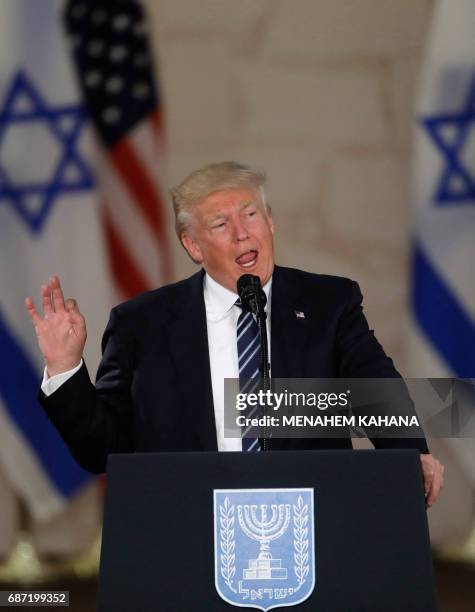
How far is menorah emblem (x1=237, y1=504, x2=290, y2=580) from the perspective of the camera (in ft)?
5.10

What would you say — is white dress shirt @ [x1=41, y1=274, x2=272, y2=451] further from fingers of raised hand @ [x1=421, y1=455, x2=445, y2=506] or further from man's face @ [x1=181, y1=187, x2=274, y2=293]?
fingers of raised hand @ [x1=421, y1=455, x2=445, y2=506]

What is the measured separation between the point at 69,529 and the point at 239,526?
8.71ft

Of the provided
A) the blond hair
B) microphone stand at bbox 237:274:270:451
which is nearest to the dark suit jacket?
the blond hair

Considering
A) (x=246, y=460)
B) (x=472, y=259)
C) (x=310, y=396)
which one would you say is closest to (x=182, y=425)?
(x=310, y=396)

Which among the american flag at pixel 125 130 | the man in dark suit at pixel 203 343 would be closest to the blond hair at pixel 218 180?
the man in dark suit at pixel 203 343

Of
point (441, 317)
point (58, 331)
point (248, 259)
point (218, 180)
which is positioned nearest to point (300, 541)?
point (58, 331)

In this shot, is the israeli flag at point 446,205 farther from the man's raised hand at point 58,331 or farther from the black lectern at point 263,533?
the black lectern at point 263,533

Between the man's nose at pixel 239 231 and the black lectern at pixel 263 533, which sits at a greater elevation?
the man's nose at pixel 239 231

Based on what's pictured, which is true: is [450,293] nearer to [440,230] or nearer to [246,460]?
[440,230]

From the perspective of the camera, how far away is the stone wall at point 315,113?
4004mm

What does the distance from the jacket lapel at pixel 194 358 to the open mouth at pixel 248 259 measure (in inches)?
5.6

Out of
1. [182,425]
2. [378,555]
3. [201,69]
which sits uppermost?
[201,69]

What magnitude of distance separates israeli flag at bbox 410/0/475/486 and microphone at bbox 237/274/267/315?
2233 mm

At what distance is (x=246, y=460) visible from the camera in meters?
1.61
